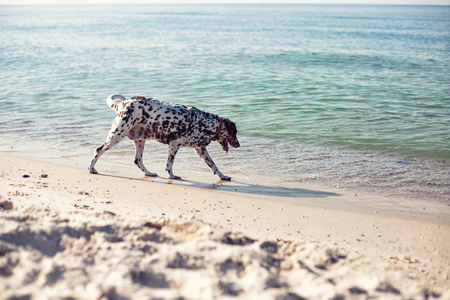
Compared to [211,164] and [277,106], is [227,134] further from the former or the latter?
[277,106]

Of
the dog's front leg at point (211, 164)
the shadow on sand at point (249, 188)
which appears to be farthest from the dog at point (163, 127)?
the shadow on sand at point (249, 188)

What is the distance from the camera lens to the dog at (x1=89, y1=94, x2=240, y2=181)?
8.02m

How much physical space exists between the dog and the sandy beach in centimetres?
108

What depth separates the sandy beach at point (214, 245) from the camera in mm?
3586

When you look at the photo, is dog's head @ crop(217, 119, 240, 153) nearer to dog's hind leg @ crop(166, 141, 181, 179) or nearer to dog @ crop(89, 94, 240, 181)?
dog @ crop(89, 94, 240, 181)

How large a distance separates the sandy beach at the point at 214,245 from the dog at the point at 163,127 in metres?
1.08

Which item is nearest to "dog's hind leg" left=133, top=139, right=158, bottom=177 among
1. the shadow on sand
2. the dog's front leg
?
the shadow on sand

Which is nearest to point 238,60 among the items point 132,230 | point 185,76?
point 185,76

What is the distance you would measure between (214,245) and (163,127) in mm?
4195

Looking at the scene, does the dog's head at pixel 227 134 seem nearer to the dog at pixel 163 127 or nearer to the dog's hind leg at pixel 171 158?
the dog at pixel 163 127

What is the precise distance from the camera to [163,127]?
8188mm

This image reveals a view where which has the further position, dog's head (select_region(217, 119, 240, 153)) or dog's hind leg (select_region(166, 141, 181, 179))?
dog's head (select_region(217, 119, 240, 153))

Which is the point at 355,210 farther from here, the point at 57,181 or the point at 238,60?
the point at 238,60

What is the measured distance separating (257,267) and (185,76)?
18246 mm
